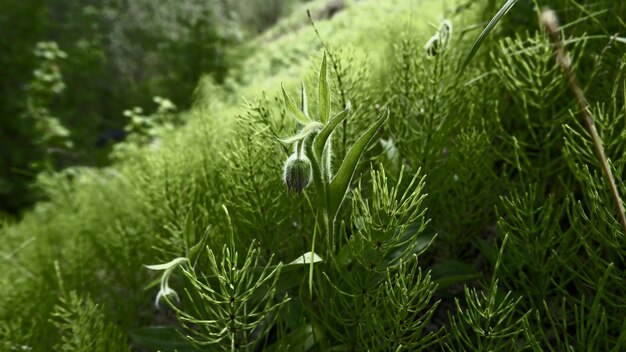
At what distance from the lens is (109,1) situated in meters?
11.3

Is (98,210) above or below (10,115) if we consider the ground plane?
below

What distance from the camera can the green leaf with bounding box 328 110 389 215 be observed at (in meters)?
0.79

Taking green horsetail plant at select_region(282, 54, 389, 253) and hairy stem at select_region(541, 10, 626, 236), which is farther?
green horsetail plant at select_region(282, 54, 389, 253)

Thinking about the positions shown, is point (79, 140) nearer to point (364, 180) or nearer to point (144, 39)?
point (144, 39)

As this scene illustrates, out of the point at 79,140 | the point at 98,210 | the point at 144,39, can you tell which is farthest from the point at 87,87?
the point at 98,210

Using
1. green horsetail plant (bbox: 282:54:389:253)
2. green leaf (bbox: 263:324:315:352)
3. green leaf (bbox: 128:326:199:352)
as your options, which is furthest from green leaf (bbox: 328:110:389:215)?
green leaf (bbox: 128:326:199:352)

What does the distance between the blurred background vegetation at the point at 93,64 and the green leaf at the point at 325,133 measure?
4777mm

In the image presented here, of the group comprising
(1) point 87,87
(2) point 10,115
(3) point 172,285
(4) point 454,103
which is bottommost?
(3) point 172,285

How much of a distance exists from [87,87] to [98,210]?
8.86 metres

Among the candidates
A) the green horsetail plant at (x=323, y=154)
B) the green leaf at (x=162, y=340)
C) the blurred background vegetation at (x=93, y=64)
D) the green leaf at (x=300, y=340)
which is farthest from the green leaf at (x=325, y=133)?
the blurred background vegetation at (x=93, y=64)

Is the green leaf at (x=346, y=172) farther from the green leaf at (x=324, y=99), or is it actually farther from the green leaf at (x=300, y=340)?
the green leaf at (x=300, y=340)

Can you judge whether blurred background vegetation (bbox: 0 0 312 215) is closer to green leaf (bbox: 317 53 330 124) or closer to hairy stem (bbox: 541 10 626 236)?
green leaf (bbox: 317 53 330 124)

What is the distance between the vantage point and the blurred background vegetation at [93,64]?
7.66 m

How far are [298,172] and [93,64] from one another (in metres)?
8.10
